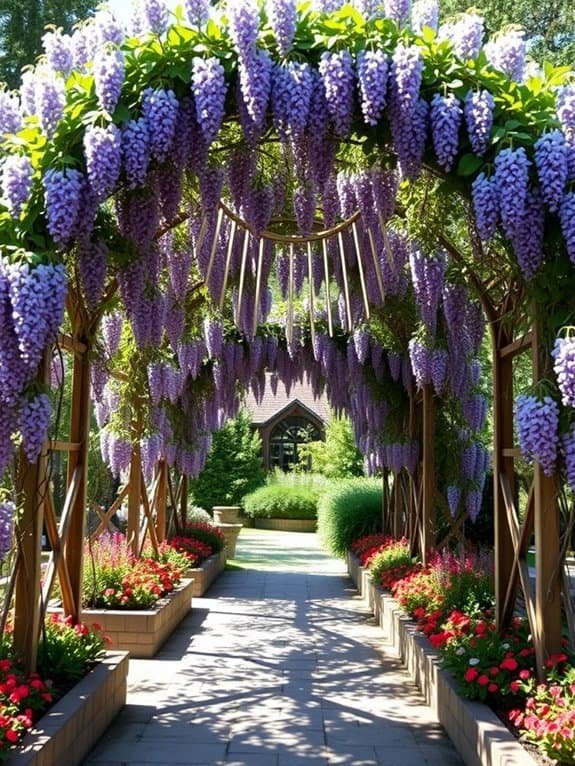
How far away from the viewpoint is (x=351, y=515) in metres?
13.2

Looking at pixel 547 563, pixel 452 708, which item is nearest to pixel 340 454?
pixel 452 708

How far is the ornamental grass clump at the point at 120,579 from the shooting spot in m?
6.52

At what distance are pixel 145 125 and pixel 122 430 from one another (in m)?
4.89

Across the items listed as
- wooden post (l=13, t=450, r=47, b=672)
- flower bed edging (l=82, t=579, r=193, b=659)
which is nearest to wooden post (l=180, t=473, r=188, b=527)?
flower bed edging (l=82, t=579, r=193, b=659)

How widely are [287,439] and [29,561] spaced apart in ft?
77.4

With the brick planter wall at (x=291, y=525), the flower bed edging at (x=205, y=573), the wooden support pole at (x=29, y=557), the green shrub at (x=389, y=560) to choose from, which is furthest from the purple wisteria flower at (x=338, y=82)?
the brick planter wall at (x=291, y=525)

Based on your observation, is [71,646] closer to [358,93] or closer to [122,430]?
[358,93]

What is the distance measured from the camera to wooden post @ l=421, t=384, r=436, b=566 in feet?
25.5

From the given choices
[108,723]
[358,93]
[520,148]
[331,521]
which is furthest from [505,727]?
[331,521]

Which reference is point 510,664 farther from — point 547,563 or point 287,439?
point 287,439

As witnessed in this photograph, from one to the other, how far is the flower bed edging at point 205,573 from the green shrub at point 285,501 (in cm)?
946

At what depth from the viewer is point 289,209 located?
679 centimetres

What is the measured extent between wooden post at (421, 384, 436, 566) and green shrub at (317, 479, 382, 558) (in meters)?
4.93

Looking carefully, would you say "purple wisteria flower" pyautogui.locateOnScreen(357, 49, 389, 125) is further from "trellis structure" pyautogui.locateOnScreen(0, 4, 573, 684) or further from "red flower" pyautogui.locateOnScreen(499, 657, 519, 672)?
"red flower" pyautogui.locateOnScreen(499, 657, 519, 672)
